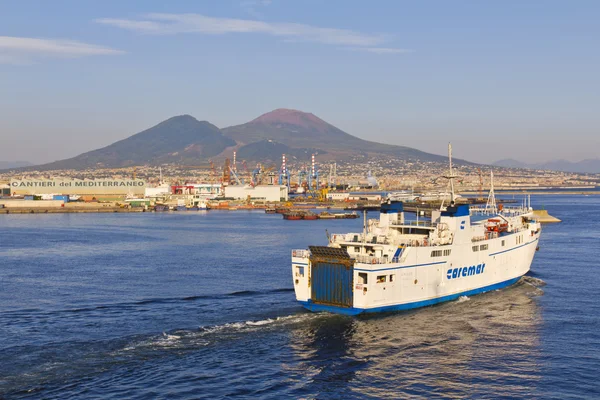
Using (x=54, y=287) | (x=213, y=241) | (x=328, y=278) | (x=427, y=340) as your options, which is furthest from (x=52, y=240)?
(x=427, y=340)

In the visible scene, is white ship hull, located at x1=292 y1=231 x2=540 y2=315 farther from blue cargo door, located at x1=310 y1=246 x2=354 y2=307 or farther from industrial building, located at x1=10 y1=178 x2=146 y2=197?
industrial building, located at x1=10 y1=178 x2=146 y2=197

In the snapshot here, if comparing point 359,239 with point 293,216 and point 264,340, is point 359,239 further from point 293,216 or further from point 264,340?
point 293,216

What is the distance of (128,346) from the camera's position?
25.4 meters

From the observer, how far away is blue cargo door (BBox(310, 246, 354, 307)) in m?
29.8

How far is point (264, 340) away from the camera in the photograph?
88.6 ft

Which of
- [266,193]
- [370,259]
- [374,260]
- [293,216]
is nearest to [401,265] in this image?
[374,260]

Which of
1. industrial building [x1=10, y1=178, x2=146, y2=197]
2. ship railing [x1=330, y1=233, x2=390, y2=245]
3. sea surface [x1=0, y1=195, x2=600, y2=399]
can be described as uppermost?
industrial building [x1=10, y1=178, x2=146, y2=197]

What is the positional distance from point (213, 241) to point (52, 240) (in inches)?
641

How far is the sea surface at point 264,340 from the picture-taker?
72.9ft

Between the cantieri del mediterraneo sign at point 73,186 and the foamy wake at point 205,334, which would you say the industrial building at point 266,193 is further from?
the foamy wake at point 205,334

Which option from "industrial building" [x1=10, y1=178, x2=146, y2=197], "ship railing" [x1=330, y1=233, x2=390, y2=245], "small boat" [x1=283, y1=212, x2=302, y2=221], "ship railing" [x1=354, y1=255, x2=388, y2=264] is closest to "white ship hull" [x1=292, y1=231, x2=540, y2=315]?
"ship railing" [x1=354, y1=255, x2=388, y2=264]

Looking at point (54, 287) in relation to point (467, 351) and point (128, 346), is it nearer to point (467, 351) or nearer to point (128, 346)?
point (128, 346)

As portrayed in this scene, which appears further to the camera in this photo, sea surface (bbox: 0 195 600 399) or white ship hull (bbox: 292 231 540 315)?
white ship hull (bbox: 292 231 540 315)

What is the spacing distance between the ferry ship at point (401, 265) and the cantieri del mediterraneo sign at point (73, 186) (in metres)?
132
